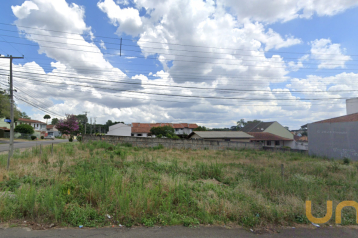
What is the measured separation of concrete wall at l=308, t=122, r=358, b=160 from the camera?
1866 cm

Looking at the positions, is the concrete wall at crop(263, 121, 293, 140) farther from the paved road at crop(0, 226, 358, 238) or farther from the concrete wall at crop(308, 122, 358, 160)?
the paved road at crop(0, 226, 358, 238)

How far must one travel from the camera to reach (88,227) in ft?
13.8

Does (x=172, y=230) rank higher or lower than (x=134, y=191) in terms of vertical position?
lower

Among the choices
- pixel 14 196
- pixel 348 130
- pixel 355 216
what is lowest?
pixel 355 216

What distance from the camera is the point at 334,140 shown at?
2056 centimetres

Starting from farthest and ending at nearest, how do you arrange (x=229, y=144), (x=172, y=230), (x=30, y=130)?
(x=30, y=130) → (x=229, y=144) → (x=172, y=230)

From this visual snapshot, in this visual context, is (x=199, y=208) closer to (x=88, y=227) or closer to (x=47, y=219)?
(x=88, y=227)

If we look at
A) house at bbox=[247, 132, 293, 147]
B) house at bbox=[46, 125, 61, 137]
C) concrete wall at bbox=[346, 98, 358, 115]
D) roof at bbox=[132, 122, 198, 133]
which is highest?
concrete wall at bbox=[346, 98, 358, 115]

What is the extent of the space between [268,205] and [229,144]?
23207 mm

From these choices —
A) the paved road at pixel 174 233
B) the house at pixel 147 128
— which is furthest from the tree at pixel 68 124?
the paved road at pixel 174 233

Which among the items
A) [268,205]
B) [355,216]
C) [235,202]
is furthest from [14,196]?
[355,216]

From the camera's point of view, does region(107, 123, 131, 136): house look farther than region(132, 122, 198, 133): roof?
No

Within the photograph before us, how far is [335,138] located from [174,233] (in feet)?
75.2

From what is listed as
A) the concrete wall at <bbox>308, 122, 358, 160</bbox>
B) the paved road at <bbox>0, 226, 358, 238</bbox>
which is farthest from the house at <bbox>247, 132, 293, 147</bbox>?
the paved road at <bbox>0, 226, 358, 238</bbox>
